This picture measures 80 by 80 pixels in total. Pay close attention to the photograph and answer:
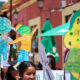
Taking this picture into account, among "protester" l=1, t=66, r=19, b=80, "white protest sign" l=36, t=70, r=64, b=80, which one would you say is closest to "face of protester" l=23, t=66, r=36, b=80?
"white protest sign" l=36, t=70, r=64, b=80

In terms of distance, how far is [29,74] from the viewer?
4.58 meters

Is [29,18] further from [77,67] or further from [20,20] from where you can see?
[77,67]

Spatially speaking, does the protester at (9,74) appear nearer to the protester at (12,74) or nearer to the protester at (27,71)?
the protester at (12,74)

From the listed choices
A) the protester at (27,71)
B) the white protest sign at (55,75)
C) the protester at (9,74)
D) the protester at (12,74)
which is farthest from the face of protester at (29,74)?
the protester at (12,74)

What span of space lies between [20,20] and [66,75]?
1972cm

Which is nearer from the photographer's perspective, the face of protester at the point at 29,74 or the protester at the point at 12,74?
the face of protester at the point at 29,74

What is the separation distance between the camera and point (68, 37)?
4.07 metres

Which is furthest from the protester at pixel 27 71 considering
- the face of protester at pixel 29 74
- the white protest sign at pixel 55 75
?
the white protest sign at pixel 55 75

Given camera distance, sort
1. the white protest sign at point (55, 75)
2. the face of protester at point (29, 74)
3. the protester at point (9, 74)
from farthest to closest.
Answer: the protester at point (9, 74) → the white protest sign at point (55, 75) → the face of protester at point (29, 74)

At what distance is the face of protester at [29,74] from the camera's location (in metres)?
4.53

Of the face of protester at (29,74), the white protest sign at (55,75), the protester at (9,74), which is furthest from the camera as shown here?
the protester at (9,74)

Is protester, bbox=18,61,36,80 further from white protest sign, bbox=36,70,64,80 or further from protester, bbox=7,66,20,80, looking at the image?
protester, bbox=7,66,20,80

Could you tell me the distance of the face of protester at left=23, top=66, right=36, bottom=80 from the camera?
4.53m

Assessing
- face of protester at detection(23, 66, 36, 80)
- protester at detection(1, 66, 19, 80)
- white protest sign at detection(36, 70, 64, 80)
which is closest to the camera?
face of protester at detection(23, 66, 36, 80)
